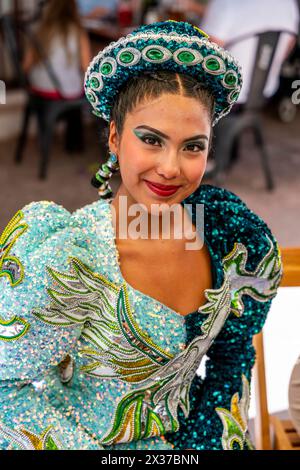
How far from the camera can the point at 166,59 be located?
1.07 metres

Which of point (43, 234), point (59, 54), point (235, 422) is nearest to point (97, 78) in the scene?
point (43, 234)

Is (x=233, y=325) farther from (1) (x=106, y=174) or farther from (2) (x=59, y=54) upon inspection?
(2) (x=59, y=54)

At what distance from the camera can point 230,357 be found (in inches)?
53.1

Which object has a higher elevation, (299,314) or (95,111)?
(95,111)

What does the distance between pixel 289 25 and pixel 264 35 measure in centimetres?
16

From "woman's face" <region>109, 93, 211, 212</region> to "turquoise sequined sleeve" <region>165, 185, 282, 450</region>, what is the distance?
211 mm

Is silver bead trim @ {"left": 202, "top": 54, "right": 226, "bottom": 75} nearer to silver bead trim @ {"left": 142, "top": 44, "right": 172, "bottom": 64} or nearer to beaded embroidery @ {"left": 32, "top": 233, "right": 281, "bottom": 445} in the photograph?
silver bead trim @ {"left": 142, "top": 44, "right": 172, "bottom": 64}

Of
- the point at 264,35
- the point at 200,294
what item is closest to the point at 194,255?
the point at 200,294

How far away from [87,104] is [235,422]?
346 cm

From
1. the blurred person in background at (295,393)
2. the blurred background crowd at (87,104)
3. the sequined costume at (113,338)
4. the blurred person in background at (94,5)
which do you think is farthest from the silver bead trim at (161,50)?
the blurred person in background at (94,5)

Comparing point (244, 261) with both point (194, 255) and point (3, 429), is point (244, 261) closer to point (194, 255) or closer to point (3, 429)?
point (194, 255)

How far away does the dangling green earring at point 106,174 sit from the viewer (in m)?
1.22

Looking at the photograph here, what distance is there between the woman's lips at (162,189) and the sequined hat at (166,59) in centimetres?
16

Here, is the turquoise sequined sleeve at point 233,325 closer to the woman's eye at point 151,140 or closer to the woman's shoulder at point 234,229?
the woman's shoulder at point 234,229
